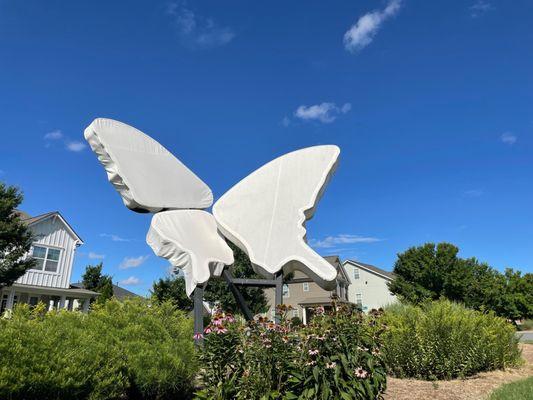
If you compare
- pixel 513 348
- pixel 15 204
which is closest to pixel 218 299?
pixel 15 204

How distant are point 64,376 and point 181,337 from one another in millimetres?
2986

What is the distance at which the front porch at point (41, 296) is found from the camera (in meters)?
20.9

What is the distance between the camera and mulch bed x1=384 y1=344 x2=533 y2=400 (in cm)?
626

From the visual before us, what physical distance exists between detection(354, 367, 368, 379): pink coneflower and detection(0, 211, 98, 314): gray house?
22.3 metres

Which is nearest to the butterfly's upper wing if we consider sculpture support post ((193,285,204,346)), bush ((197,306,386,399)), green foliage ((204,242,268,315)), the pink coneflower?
sculpture support post ((193,285,204,346))

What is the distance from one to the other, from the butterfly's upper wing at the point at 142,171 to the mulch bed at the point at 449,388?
16.7 ft

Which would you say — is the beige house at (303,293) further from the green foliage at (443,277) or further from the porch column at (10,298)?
the porch column at (10,298)

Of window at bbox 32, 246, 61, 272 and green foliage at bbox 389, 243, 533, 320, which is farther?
green foliage at bbox 389, 243, 533, 320

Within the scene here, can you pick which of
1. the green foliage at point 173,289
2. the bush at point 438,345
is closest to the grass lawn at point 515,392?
the bush at point 438,345

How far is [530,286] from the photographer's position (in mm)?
39406

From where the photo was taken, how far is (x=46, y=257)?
910 inches

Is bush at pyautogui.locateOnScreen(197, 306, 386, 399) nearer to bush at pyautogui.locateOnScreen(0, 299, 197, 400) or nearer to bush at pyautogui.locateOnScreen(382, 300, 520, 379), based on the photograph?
bush at pyautogui.locateOnScreen(0, 299, 197, 400)

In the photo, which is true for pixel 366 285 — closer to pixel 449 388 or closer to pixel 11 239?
pixel 11 239

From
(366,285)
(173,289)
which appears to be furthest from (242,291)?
(366,285)
